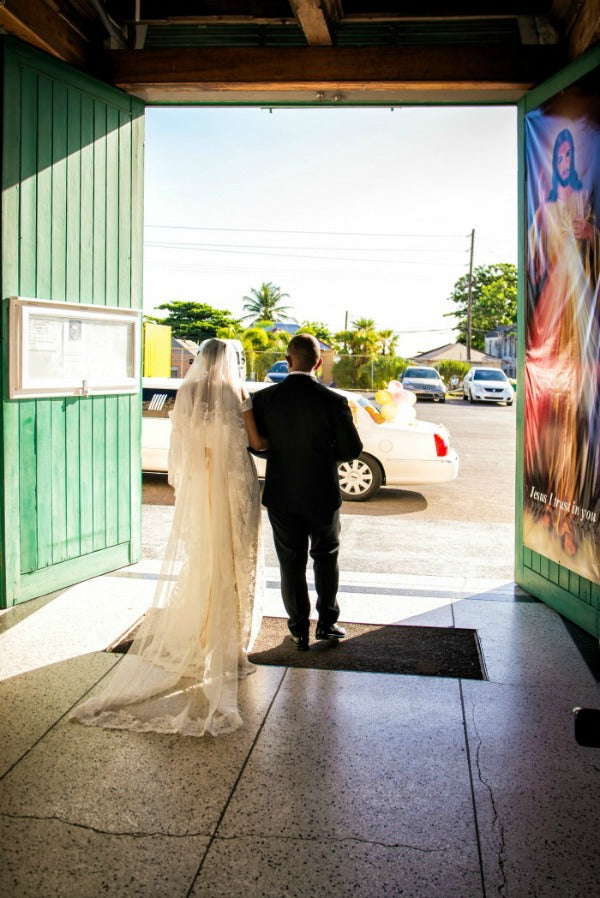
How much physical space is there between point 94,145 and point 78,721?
3.99m

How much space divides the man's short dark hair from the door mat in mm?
1641

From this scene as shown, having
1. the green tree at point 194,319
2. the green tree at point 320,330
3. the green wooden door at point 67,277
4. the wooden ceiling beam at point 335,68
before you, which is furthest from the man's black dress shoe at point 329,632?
the green tree at point 194,319

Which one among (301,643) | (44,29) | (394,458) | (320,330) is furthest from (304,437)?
(320,330)

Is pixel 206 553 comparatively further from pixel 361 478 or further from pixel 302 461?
pixel 361 478

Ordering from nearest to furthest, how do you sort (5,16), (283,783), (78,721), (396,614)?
(283,783) < (78,721) < (5,16) < (396,614)

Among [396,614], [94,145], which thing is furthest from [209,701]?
[94,145]

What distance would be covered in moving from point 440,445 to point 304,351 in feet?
19.0

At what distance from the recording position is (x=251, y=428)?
4.57 m

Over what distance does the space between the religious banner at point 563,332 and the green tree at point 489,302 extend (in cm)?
7052

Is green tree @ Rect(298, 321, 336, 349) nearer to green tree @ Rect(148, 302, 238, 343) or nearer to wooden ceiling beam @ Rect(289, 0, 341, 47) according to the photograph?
green tree @ Rect(148, 302, 238, 343)

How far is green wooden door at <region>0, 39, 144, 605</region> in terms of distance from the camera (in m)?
5.14


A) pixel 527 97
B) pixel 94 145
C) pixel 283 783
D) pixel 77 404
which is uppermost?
pixel 527 97

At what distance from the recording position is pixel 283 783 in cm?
318

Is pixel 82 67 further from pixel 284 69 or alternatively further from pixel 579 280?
pixel 579 280
